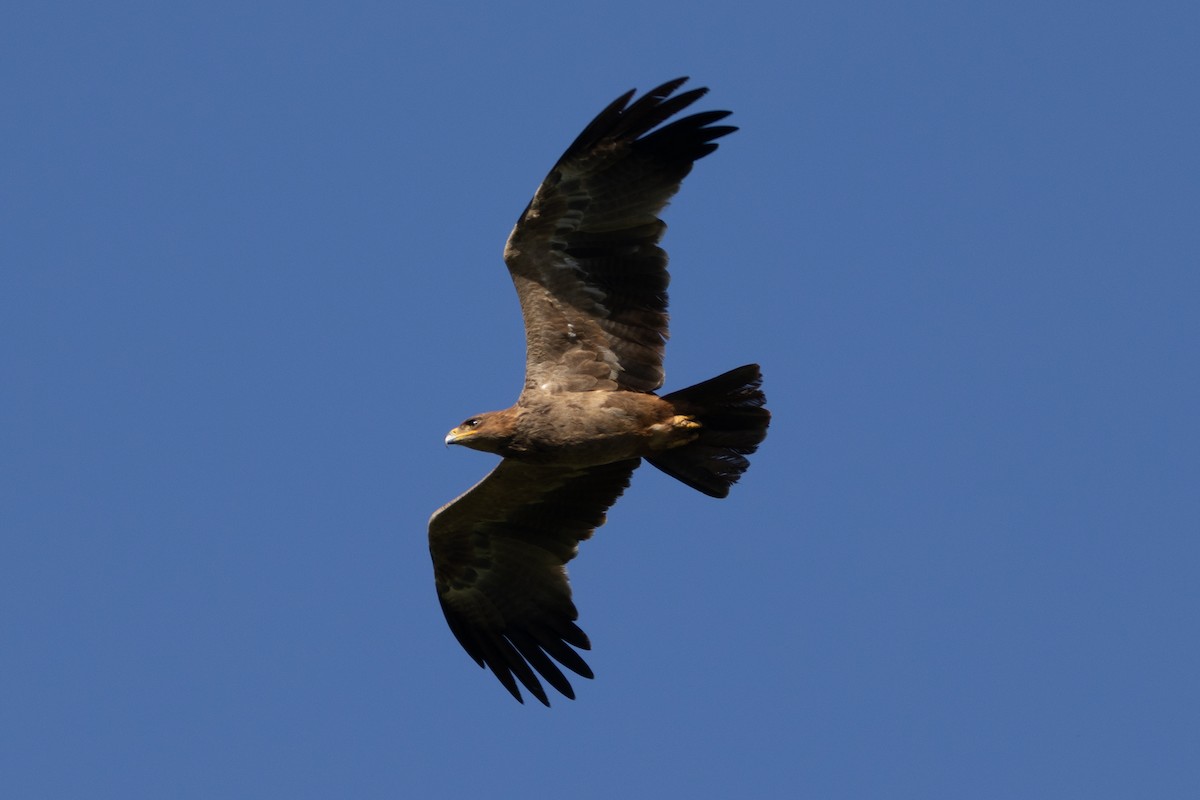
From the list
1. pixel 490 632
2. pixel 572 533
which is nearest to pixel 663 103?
pixel 572 533

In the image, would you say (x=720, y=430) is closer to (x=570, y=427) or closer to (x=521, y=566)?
(x=570, y=427)

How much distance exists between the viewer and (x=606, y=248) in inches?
437

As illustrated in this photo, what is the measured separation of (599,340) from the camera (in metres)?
11.2

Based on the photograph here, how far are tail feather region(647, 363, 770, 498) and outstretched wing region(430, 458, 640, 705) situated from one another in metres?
0.60

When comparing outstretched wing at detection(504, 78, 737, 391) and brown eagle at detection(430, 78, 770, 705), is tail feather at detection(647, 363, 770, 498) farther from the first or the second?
outstretched wing at detection(504, 78, 737, 391)

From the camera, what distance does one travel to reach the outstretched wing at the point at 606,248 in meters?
11.0

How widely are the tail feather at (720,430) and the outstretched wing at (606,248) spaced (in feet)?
Answer: 1.04

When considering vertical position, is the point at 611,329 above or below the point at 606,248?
below

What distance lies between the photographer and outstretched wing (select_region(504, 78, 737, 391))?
11.0 m

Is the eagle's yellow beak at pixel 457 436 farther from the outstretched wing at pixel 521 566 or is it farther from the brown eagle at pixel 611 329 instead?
the outstretched wing at pixel 521 566

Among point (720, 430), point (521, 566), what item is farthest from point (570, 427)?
point (521, 566)

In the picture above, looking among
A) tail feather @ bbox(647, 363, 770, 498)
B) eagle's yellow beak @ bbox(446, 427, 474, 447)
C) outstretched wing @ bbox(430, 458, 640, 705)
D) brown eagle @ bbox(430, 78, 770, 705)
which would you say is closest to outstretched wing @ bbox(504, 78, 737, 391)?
brown eagle @ bbox(430, 78, 770, 705)

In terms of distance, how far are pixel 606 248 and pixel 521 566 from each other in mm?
2556

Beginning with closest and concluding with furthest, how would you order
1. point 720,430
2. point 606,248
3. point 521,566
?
point 606,248, point 720,430, point 521,566
